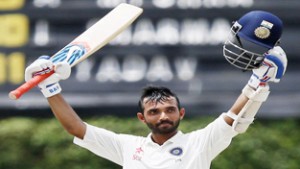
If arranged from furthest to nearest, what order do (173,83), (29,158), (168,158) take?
(173,83), (29,158), (168,158)

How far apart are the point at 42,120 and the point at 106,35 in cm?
255

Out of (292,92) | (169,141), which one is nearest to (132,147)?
(169,141)

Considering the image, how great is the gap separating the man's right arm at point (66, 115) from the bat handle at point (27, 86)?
0.15 m

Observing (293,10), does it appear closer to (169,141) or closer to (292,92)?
(292,92)

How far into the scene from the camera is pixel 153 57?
8023 mm

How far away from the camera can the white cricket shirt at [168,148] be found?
510 centimetres

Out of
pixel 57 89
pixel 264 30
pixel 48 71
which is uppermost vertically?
pixel 264 30

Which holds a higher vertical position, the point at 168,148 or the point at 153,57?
the point at 168,148

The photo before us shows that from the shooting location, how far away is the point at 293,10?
7.93m

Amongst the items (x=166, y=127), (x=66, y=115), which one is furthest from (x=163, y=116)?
(x=66, y=115)

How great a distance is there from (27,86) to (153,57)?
10.4ft

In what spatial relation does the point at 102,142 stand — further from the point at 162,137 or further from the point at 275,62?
the point at 275,62

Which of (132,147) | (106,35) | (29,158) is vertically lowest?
(29,158)

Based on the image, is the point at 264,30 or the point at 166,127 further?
the point at 166,127
